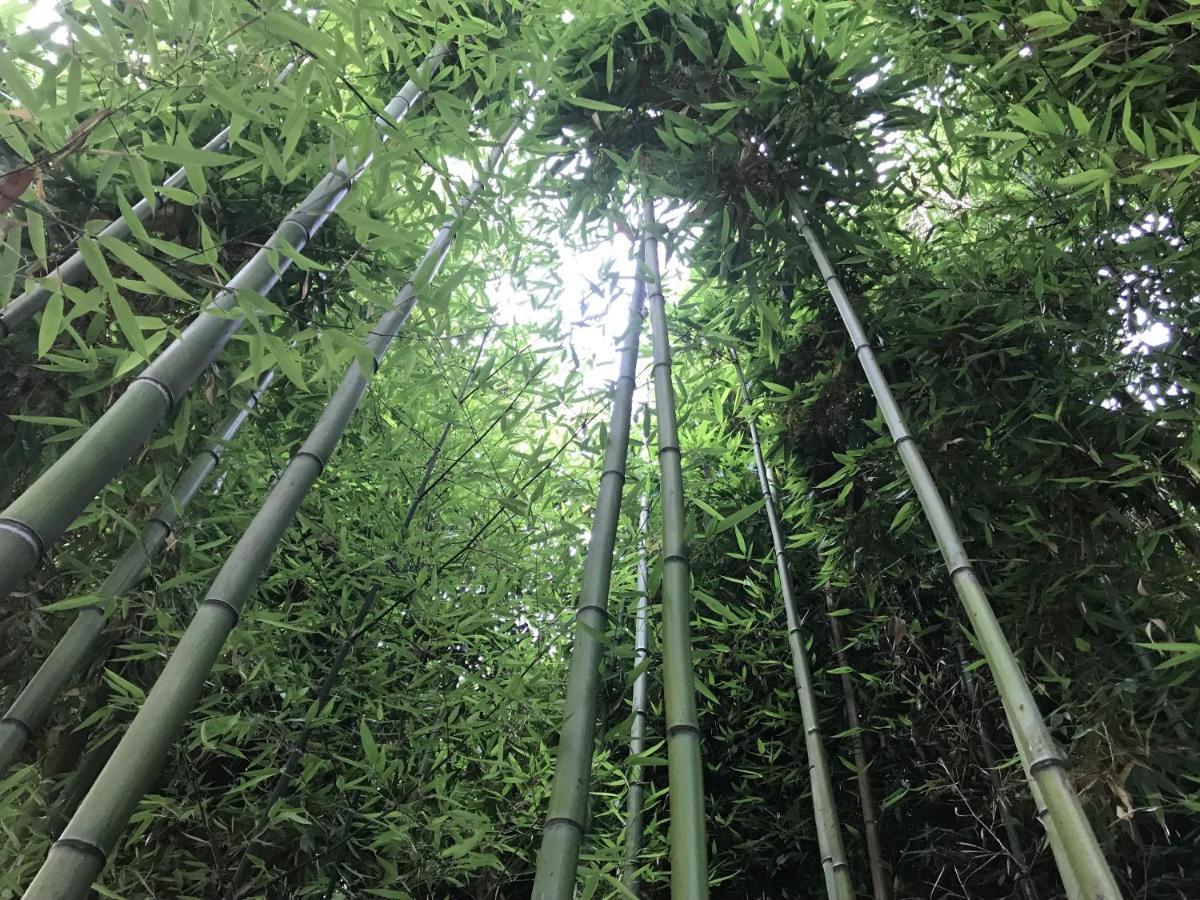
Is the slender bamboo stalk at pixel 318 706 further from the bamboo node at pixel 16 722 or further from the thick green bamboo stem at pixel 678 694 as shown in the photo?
the thick green bamboo stem at pixel 678 694

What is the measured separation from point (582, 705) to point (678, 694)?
5.1 inches

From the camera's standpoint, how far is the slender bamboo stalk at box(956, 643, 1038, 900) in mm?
1944

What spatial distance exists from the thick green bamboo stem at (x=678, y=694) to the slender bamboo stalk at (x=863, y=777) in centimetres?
137

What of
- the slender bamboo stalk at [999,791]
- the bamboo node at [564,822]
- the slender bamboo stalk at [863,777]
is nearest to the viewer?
the bamboo node at [564,822]

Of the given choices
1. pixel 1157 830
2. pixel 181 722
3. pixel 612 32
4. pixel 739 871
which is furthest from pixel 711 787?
pixel 612 32

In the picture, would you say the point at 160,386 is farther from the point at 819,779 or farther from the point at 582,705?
the point at 819,779

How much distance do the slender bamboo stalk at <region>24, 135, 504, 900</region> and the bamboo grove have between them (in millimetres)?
14

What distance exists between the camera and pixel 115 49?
1.11 meters

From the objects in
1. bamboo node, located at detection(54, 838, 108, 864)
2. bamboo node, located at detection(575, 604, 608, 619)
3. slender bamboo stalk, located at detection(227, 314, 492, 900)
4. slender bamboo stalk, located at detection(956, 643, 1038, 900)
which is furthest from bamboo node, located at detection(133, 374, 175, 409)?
slender bamboo stalk, located at detection(956, 643, 1038, 900)

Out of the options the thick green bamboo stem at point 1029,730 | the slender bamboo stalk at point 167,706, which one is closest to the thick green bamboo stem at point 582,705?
the slender bamboo stalk at point 167,706

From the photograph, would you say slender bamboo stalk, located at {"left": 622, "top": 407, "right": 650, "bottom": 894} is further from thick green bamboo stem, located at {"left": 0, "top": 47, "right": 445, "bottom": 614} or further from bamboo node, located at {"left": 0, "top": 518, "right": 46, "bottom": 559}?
bamboo node, located at {"left": 0, "top": 518, "right": 46, "bottom": 559}

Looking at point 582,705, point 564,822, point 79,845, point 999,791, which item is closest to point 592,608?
point 582,705

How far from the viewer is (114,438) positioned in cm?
93

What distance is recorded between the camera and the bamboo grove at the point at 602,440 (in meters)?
1.48
